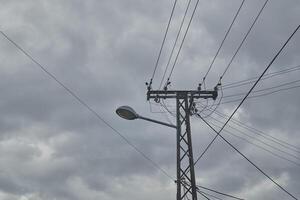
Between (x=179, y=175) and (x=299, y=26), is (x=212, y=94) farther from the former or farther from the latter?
(x=299, y=26)

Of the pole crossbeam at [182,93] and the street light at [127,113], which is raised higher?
the pole crossbeam at [182,93]

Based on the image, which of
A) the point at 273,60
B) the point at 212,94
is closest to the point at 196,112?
the point at 212,94

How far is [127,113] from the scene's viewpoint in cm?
1425

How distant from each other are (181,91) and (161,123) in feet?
9.42

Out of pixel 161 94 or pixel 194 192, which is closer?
pixel 194 192

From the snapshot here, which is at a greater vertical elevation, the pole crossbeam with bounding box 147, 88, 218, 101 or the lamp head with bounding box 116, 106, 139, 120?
the pole crossbeam with bounding box 147, 88, 218, 101

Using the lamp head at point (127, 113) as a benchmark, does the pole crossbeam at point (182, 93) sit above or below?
above

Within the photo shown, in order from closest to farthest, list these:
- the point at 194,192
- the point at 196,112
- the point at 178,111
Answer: the point at 194,192, the point at 178,111, the point at 196,112

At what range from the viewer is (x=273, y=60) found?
37.3ft

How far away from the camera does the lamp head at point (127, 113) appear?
46.2ft

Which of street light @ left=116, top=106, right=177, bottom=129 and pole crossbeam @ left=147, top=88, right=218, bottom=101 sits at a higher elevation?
pole crossbeam @ left=147, top=88, right=218, bottom=101

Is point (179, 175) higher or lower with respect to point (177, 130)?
lower

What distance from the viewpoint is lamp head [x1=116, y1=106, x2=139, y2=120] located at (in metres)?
14.1

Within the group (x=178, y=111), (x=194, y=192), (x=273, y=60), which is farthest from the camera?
(x=178, y=111)
